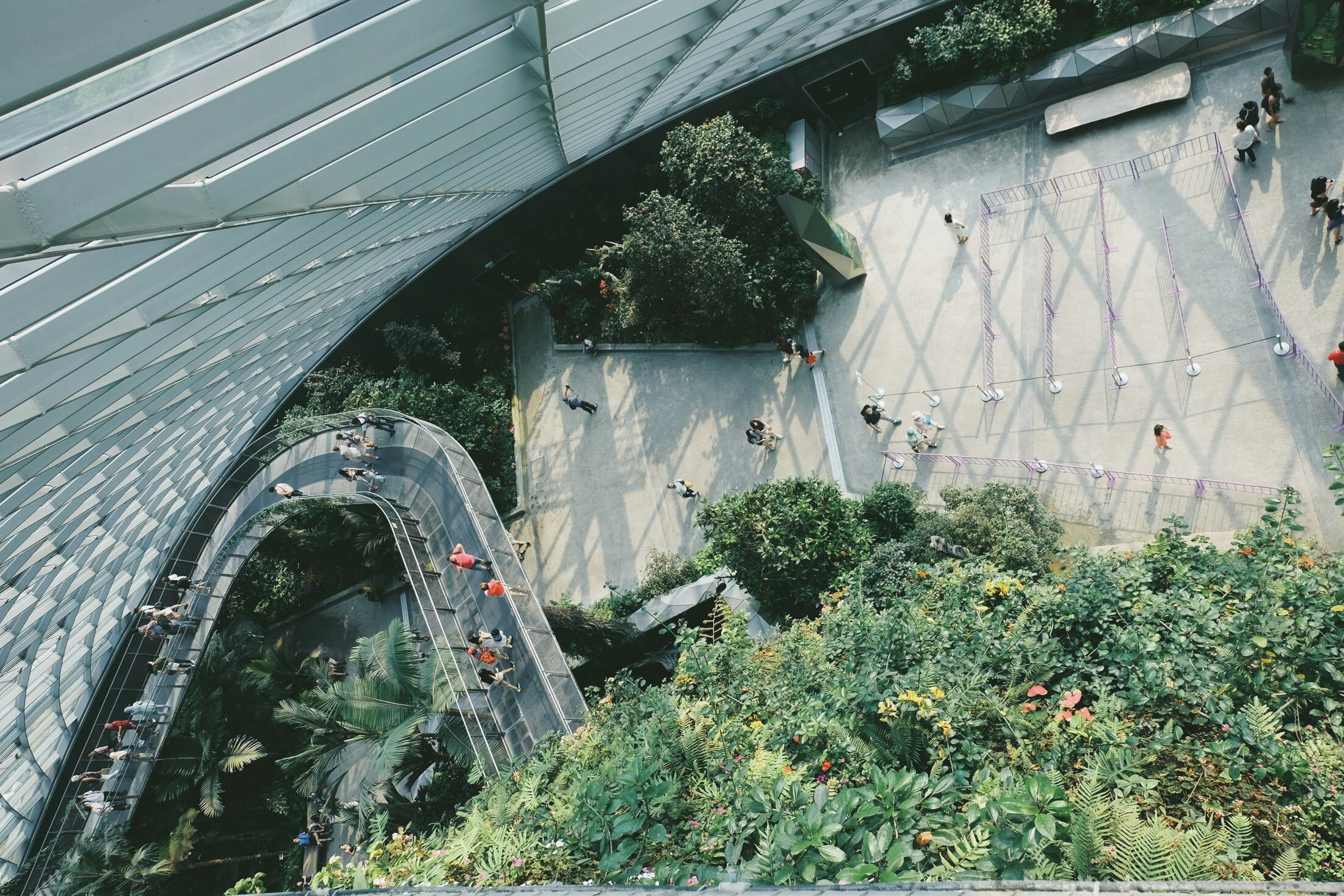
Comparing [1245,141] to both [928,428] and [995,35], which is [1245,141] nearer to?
[995,35]

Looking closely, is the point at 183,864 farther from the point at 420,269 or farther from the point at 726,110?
the point at 726,110

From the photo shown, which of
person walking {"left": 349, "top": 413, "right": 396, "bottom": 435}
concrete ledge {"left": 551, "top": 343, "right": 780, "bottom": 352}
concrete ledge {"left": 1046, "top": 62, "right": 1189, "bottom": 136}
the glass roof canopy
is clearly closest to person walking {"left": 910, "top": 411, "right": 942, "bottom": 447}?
concrete ledge {"left": 551, "top": 343, "right": 780, "bottom": 352}

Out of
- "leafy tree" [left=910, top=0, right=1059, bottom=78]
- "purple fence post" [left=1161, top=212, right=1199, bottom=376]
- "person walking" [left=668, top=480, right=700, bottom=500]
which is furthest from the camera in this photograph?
"person walking" [left=668, top=480, right=700, bottom=500]

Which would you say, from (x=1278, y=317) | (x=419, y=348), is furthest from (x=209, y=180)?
(x=419, y=348)

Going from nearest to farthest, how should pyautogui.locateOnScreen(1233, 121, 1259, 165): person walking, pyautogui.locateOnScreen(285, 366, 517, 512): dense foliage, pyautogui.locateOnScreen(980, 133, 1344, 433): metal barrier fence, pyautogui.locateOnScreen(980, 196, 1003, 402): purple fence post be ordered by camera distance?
1. pyautogui.locateOnScreen(980, 133, 1344, 433): metal barrier fence
2. pyautogui.locateOnScreen(1233, 121, 1259, 165): person walking
3. pyautogui.locateOnScreen(980, 196, 1003, 402): purple fence post
4. pyautogui.locateOnScreen(285, 366, 517, 512): dense foliage

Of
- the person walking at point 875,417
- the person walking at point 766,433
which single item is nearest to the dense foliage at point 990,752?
the person walking at point 875,417

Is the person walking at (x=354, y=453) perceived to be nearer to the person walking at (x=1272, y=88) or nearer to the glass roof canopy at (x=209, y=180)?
the glass roof canopy at (x=209, y=180)

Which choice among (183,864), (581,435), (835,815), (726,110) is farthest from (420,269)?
(835,815)

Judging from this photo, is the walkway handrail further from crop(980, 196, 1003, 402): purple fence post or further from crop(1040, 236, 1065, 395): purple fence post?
crop(1040, 236, 1065, 395): purple fence post
